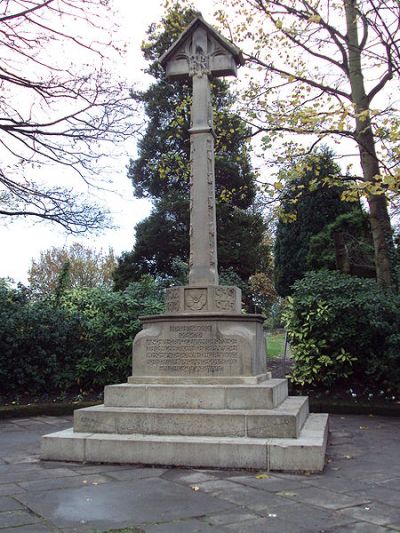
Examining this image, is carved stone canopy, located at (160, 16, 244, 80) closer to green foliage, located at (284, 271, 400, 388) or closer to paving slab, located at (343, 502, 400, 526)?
green foliage, located at (284, 271, 400, 388)

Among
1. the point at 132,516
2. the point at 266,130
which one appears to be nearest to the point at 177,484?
the point at 132,516

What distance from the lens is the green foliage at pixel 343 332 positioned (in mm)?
9633

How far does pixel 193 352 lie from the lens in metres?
6.68

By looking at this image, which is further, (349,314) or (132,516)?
(349,314)

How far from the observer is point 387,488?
181 inches

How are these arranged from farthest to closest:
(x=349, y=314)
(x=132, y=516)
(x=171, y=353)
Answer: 1. (x=349, y=314)
2. (x=171, y=353)
3. (x=132, y=516)

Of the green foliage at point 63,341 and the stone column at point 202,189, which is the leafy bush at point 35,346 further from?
the stone column at point 202,189

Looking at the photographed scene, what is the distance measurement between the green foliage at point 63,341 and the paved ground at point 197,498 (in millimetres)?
4390

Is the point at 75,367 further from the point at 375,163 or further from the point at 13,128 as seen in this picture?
the point at 375,163

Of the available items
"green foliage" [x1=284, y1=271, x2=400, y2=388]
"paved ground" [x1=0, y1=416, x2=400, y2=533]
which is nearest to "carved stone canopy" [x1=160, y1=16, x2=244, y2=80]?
"green foliage" [x1=284, y1=271, x2=400, y2=388]

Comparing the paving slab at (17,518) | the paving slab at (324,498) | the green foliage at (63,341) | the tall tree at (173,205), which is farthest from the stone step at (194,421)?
the tall tree at (173,205)

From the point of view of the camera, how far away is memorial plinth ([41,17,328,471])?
5555mm

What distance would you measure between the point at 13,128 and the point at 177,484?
31.3 feet

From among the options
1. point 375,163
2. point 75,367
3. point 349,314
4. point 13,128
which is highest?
point 13,128
